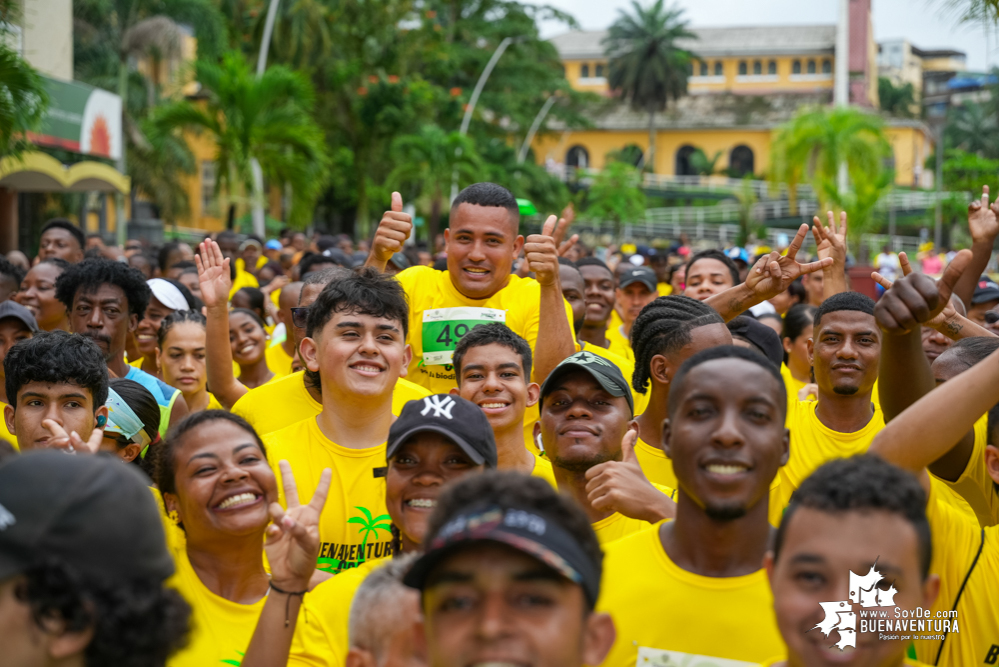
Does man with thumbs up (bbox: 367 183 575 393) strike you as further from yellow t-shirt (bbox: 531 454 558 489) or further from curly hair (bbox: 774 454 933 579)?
curly hair (bbox: 774 454 933 579)

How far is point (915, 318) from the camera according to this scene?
11.2 feet

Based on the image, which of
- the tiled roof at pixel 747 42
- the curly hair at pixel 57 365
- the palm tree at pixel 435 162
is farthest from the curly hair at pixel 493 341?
the tiled roof at pixel 747 42

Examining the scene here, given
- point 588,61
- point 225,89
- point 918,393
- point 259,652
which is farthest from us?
point 588,61

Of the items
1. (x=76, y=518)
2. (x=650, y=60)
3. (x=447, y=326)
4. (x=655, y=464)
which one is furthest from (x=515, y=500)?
(x=650, y=60)

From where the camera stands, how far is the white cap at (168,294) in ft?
24.2

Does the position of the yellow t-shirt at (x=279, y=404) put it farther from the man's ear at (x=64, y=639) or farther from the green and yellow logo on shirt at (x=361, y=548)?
the man's ear at (x=64, y=639)

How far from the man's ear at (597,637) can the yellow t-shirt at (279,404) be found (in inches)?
111

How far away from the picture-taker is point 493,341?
16.6 feet

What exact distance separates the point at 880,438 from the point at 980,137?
84.4m

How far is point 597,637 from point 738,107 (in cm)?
7813

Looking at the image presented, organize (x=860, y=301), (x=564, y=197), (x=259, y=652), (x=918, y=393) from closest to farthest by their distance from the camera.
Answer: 1. (x=259, y=652)
2. (x=918, y=393)
3. (x=860, y=301)
4. (x=564, y=197)

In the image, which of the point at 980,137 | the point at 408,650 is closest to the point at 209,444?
the point at 408,650

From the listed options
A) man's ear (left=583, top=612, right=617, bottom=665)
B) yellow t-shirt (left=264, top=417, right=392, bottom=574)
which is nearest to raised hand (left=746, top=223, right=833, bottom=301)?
yellow t-shirt (left=264, top=417, right=392, bottom=574)

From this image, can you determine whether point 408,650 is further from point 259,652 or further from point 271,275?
point 271,275
